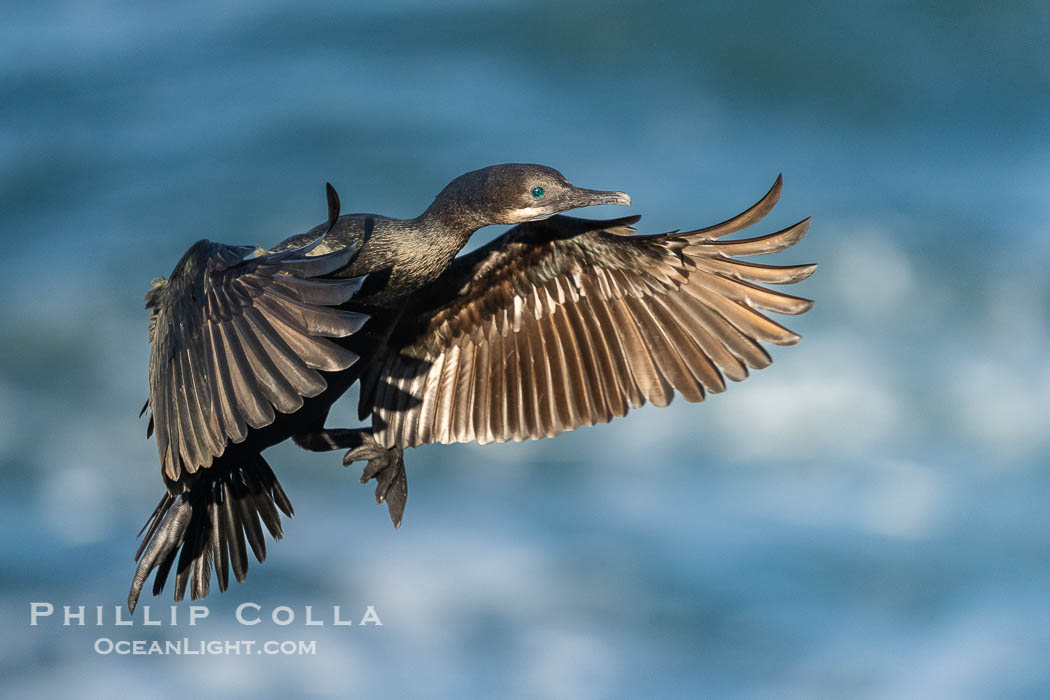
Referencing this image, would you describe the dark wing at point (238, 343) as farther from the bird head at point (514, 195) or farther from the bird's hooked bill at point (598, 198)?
the bird's hooked bill at point (598, 198)

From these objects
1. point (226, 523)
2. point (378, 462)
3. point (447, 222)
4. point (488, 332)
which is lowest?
point (226, 523)

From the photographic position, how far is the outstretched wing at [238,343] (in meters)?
6.25

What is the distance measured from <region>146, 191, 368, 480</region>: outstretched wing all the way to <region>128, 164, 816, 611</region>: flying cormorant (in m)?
0.06

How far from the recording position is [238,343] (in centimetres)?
649

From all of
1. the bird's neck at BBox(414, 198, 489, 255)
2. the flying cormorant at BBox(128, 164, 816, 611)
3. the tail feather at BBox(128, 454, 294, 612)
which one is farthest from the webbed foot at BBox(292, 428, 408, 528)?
the bird's neck at BBox(414, 198, 489, 255)

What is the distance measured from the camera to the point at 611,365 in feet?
28.7

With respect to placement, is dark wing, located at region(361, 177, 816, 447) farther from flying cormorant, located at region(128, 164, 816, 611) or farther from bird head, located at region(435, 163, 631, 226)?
bird head, located at region(435, 163, 631, 226)

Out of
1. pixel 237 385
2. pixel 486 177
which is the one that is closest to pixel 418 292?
pixel 486 177

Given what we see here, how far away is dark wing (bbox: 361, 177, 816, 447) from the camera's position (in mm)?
8445

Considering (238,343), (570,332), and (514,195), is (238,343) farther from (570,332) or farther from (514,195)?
(570,332)

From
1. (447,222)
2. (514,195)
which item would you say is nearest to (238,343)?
(447,222)

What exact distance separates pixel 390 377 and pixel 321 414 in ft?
2.33

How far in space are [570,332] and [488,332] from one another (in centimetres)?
56

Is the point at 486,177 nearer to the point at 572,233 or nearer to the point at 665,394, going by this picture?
the point at 572,233
